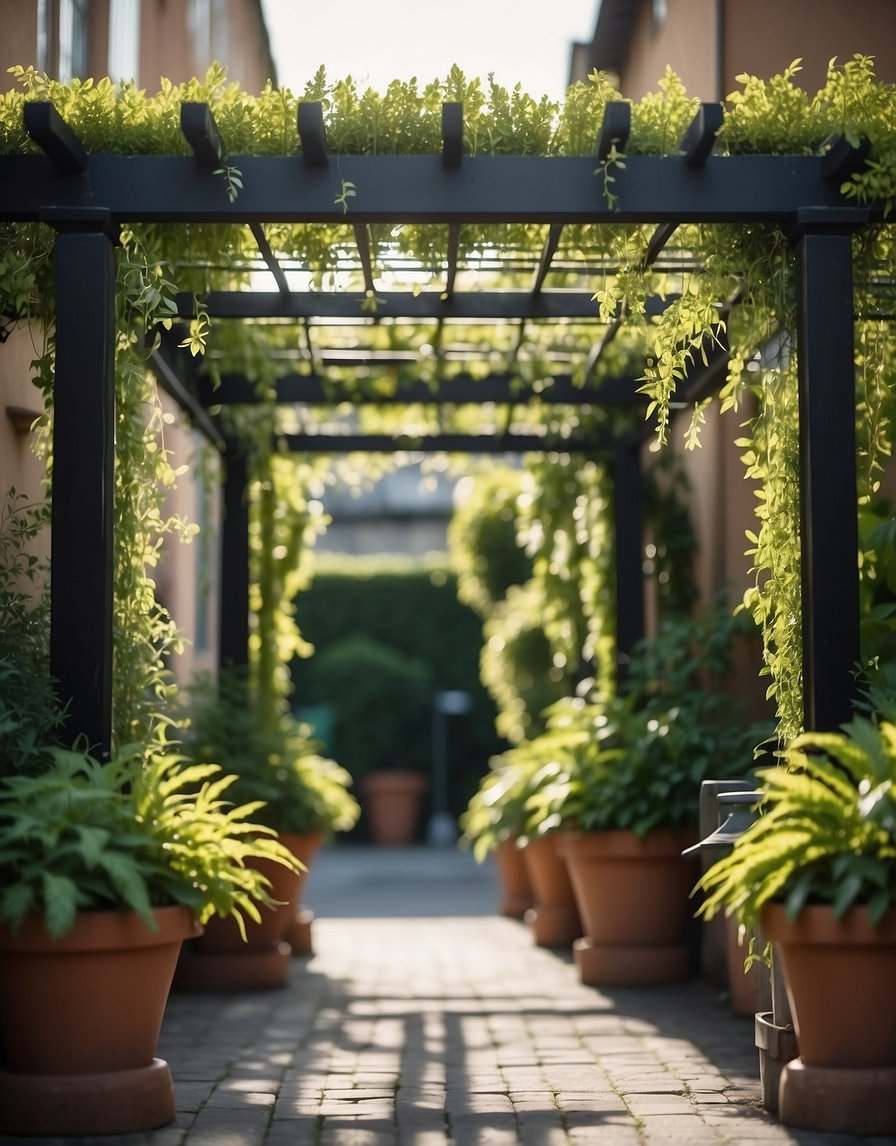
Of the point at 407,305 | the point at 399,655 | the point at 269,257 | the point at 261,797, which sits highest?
the point at 407,305

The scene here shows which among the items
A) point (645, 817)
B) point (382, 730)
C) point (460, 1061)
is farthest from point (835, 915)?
point (382, 730)

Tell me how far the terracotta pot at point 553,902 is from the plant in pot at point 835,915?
16.2 feet

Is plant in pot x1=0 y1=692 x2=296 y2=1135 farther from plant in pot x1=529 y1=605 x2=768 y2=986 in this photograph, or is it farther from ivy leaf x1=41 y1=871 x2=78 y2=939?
plant in pot x1=529 y1=605 x2=768 y2=986

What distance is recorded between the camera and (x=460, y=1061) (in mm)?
5121

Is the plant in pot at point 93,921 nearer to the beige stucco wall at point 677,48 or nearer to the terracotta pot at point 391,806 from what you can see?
the beige stucco wall at point 677,48

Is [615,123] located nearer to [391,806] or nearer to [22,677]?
[22,677]

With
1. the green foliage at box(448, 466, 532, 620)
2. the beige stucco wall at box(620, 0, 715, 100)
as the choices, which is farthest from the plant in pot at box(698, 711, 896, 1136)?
the green foliage at box(448, 466, 532, 620)

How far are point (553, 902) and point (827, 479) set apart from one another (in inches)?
204

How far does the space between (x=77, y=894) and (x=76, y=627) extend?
2.99 ft

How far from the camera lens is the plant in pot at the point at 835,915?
360cm

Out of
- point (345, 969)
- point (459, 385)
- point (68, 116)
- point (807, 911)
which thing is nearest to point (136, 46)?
point (459, 385)

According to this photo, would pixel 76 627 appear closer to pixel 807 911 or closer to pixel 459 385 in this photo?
pixel 807 911

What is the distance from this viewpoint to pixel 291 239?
5145 mm

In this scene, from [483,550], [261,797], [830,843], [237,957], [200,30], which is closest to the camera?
[830,843]
